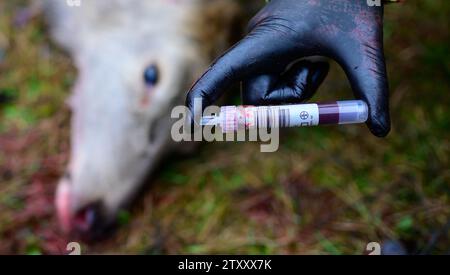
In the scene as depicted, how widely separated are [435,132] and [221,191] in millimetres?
926

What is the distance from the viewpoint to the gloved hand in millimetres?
1248

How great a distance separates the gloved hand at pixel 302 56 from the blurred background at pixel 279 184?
2.87ft

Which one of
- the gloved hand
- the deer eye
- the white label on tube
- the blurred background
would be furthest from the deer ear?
the white label on tube

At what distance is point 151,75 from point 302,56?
32.0 inches

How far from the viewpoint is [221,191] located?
7.37 feet

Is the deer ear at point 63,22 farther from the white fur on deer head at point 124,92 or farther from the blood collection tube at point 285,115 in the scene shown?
the blood collection tube at point 285,115

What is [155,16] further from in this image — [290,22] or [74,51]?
[290,22]

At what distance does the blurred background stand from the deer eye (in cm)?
43

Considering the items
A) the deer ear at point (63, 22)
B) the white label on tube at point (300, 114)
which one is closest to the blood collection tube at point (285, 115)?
the white label on tube at point (300, 114)

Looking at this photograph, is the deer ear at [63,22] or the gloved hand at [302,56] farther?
the deer ear at [63,22]

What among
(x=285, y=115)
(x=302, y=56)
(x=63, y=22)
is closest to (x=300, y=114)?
(x=285, y=115)

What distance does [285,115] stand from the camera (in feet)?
4.08

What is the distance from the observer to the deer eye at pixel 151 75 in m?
2.01

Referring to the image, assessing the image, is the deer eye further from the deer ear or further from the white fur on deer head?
the deer ear
